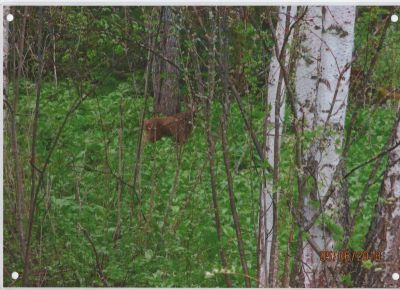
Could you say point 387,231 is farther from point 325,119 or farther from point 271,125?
point 271,125

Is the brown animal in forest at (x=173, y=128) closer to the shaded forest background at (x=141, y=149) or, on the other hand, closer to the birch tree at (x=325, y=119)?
the shaded forest background at (x=141, y=149)

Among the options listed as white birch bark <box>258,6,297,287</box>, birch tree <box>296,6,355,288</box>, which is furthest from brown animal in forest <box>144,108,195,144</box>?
birch tree <box>296,6,355,288</box>

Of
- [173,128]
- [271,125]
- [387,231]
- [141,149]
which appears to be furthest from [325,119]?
[141,149]

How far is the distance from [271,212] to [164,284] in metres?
0.66

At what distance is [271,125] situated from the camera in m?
5.41

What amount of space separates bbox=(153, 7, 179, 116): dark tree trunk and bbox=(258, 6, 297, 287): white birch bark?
510 mm

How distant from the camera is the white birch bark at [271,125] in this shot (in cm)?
521

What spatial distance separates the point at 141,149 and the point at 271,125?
2.61 ft

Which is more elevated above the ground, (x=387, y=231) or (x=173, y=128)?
(x=173, y=128)

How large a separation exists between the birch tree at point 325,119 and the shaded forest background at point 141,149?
9 cm
